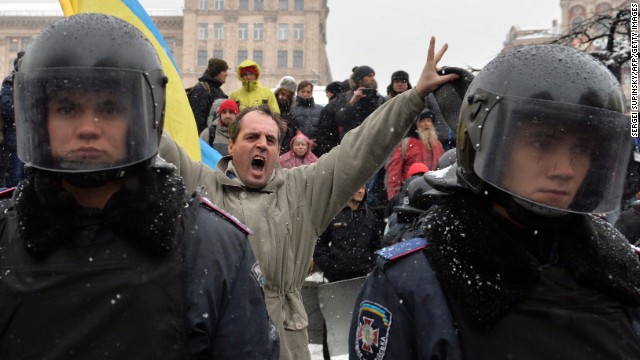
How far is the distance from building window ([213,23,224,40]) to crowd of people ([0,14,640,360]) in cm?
7218

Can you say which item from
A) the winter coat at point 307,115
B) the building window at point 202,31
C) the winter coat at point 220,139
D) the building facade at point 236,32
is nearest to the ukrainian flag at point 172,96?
the winter coat at point 220,139

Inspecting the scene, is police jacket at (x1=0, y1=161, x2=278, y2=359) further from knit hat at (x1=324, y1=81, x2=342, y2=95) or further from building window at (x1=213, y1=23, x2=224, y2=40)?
building window at (x1=213, y1=23, x2=224, y2=40)

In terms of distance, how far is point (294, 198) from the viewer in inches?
135

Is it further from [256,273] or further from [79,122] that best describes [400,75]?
[79,122]

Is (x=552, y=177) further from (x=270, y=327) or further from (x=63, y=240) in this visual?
(x=63, y=240)

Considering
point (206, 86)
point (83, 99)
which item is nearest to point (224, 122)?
point (206, 86)

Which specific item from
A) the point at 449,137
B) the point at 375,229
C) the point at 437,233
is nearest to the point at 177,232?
the point at 437,233

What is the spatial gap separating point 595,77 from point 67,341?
1516 millimetres

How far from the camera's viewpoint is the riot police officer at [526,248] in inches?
70.7

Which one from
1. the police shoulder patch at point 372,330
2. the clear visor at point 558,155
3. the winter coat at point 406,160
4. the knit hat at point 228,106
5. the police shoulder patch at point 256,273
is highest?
the clear visor at point 558,155

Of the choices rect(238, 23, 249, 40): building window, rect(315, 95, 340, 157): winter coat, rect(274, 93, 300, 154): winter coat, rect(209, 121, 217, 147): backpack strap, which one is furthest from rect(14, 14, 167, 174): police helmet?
rect(238, 23, 249, 40): building window

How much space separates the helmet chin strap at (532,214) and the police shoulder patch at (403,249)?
0.24 metres

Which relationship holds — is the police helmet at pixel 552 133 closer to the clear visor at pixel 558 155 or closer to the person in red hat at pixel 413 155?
the clear visor at pixel 558 155

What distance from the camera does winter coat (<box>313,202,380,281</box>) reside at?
20.9 ft
